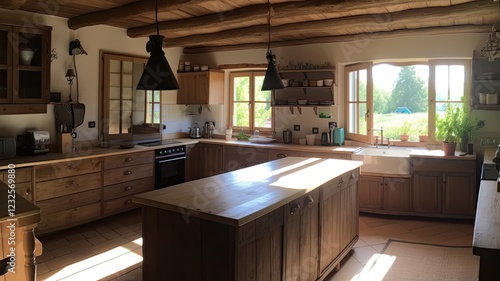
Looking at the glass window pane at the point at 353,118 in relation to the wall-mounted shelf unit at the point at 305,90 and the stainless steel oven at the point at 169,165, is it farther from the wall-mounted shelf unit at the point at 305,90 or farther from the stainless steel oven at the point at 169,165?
the stainless steel oven at the point at 169,165

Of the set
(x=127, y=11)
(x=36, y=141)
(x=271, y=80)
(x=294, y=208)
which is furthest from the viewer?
(x=36, y=141)

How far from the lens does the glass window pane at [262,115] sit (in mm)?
6441

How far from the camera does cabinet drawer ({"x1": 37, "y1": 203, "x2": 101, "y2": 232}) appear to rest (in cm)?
411

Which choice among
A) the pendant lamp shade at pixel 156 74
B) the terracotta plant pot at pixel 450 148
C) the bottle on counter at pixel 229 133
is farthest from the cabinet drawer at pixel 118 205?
the terracotta plant pot at pixel 450 148

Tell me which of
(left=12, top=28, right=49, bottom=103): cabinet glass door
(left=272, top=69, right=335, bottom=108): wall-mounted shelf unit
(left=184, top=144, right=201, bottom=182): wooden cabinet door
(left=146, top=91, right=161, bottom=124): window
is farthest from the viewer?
(left=184, top=144, right=201, bottom=182): wooden cabinet door

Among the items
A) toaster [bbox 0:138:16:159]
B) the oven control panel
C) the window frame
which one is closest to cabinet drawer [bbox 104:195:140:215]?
the oven control panel

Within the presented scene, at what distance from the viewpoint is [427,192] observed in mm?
4766

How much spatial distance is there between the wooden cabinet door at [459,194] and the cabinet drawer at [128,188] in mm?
3891

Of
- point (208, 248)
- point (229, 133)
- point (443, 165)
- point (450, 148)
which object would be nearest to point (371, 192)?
point (443, 165)

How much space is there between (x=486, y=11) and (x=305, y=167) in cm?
237

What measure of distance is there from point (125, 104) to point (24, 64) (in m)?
1.67

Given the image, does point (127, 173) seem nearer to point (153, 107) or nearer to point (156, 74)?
point (153, 107)

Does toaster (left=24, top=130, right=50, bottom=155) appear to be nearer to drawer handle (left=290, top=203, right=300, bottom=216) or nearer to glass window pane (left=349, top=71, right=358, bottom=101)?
drawer handle (left=290, top=203, right=300, bottom=216)

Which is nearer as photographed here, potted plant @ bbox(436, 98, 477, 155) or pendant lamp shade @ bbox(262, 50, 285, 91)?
pendant lamp shade @ bbox(262, 50, 285, 91)
